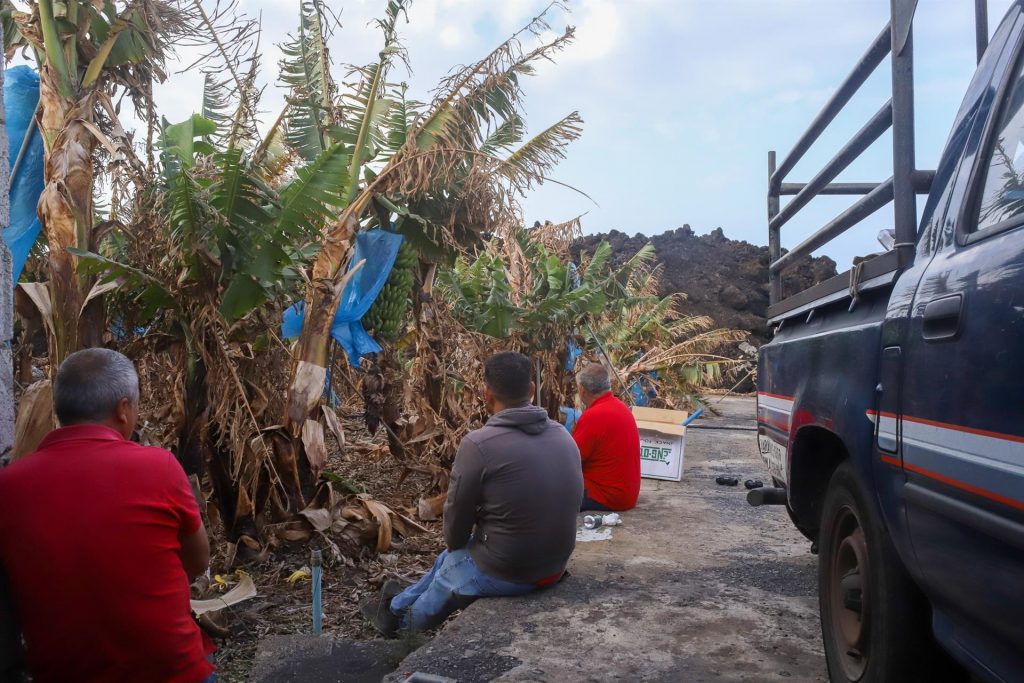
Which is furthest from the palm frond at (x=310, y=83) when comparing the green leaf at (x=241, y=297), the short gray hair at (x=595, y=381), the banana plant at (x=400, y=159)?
the short gray hair at (x=595, y=381)

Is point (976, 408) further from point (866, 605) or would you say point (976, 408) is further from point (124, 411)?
point (124, 411)

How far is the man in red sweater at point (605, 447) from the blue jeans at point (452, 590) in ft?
6.81

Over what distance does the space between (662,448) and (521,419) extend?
4.27m

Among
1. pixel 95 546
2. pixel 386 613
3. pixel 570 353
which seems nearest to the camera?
pixel 95 546

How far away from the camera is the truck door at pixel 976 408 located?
1.60 m

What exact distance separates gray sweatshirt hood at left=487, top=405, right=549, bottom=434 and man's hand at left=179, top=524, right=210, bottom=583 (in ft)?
5.93

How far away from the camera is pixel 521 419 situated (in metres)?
4.23

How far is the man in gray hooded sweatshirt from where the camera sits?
412 centimetres

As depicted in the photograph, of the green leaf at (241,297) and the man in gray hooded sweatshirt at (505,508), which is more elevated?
the green leaf at (241,297)

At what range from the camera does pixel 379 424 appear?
31.1 feet

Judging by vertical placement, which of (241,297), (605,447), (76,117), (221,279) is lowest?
(605,447)

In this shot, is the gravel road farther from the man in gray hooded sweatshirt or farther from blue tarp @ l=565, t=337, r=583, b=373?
blue tarp @ l=565, t=337, r=583, b=373

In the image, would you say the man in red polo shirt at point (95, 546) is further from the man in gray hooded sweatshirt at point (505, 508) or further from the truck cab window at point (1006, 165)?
the truck cab window at point (1006, 165)

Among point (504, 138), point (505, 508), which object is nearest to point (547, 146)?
point (504, 138)
